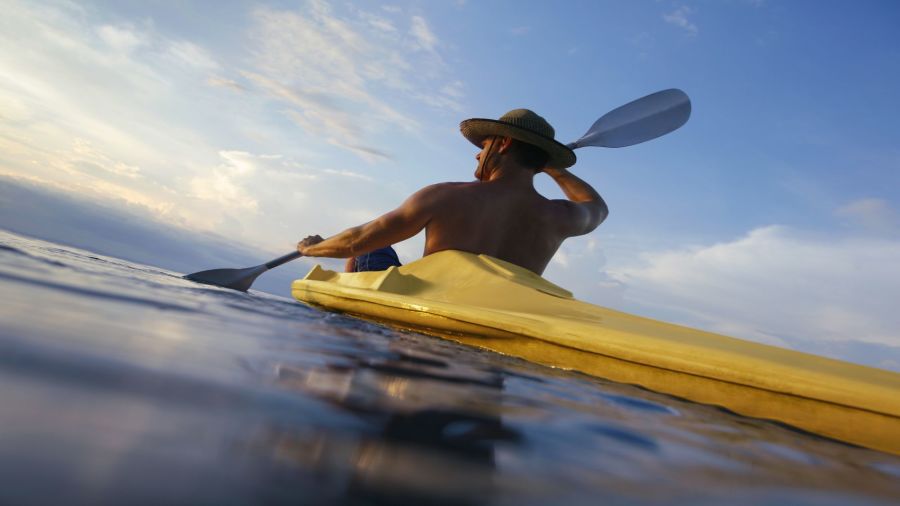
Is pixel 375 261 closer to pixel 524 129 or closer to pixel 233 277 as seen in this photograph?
pixel 233 277

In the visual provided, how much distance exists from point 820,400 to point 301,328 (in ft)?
5.10

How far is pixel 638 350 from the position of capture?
183cm

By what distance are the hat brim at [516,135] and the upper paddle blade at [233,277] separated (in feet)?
8.55

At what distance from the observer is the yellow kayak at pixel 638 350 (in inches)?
58.1

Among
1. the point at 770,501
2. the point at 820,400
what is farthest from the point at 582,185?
the point at 770,501

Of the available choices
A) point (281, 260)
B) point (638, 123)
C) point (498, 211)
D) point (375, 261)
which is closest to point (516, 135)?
point (498, 211)

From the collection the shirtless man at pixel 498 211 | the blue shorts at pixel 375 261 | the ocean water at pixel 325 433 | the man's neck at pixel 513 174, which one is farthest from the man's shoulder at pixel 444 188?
→ the ocean water at pixel 325 433

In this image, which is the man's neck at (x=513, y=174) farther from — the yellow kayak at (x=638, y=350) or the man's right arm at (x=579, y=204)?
the yellow kayak at (x=638, y=350)

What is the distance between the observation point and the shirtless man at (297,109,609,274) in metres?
3.38

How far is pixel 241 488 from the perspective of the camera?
17.7 inches

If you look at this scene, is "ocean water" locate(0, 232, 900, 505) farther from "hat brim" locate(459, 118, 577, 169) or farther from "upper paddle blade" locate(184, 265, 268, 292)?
"upper paddle blade" locate(184, 265, 268, 292)

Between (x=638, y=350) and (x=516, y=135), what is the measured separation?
7.07 feet

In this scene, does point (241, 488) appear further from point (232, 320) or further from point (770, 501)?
point (232, 320)

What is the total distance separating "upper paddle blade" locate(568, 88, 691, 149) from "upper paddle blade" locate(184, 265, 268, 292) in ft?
11.2
